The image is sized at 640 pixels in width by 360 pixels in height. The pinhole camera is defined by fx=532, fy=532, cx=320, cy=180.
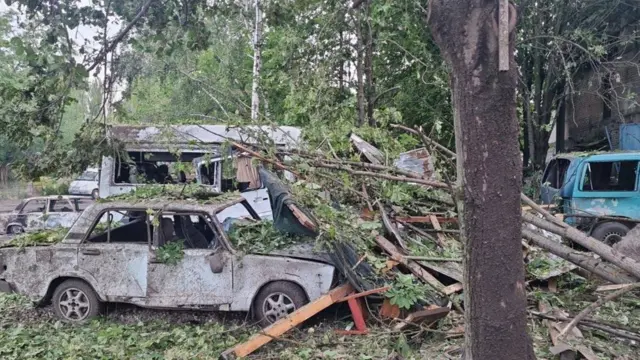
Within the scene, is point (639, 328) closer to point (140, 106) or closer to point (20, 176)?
point (20, 176)

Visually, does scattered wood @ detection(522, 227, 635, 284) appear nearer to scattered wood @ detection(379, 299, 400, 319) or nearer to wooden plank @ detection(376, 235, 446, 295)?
wooden plank @ detection(376, 235, 446, 295)

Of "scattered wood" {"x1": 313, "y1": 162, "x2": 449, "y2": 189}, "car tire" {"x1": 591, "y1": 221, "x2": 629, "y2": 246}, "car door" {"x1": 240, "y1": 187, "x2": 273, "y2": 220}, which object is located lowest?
"car tire" {"x1": 591, "y1": 221, "x2": 629, "y2": 246}

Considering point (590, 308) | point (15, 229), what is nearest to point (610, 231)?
point (590, 308)

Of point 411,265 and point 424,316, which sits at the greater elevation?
point 411,265

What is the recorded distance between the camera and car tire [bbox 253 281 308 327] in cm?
549

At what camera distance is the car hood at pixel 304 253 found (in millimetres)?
5520

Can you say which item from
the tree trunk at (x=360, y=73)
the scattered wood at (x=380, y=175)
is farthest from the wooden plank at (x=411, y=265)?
the tree trunk at (x=360, y=73)

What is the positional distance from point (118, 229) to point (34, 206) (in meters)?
7.90

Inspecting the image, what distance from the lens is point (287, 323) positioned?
193 inches

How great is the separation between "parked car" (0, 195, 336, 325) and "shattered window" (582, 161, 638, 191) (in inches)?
254

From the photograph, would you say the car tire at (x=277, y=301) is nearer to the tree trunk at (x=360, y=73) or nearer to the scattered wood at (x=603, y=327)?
the scattered wood at (x=603, y=327)

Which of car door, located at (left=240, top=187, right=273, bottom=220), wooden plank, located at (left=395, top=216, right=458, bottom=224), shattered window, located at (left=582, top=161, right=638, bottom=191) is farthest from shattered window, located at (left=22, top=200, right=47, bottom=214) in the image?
shattered window, located at (left=582, top=161, right=638, bottom=191)

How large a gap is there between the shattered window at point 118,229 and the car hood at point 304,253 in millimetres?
1560

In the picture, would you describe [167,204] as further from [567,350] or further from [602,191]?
[602,191]
